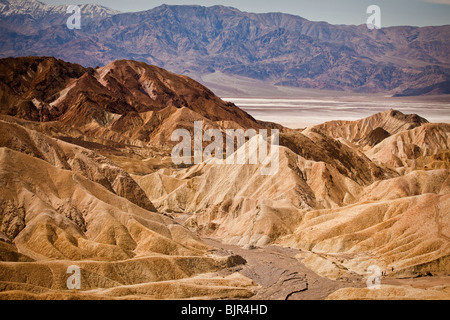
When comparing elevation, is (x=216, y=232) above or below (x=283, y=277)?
above

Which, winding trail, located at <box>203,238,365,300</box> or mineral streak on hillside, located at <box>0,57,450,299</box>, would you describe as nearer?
mineral streak on hillside, located at <box>0,57,450,299</box>

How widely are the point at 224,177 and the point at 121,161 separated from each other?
50.9 meters

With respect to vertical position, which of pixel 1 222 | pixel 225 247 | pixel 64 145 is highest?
pixel 64 145

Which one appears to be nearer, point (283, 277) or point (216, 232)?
point (283, 277)

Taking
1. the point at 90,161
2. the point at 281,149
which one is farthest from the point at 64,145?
the point at 281,149

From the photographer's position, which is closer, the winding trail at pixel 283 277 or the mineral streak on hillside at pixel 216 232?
the mineral streak on hillside at pixel 216 232

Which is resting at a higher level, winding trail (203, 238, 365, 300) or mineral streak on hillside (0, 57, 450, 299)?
mineral streak on hillside (0, 57, 450, 299)

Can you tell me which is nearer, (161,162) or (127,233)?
(127,233)

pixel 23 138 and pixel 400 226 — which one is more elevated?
pixel 23 138

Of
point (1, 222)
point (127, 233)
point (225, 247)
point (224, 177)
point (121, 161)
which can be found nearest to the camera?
point (1, 222)

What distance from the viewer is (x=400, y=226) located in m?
95.8

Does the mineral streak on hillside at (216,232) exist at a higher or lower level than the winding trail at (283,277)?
higher

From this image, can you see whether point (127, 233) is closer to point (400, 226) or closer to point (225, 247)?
point (225, 247)
